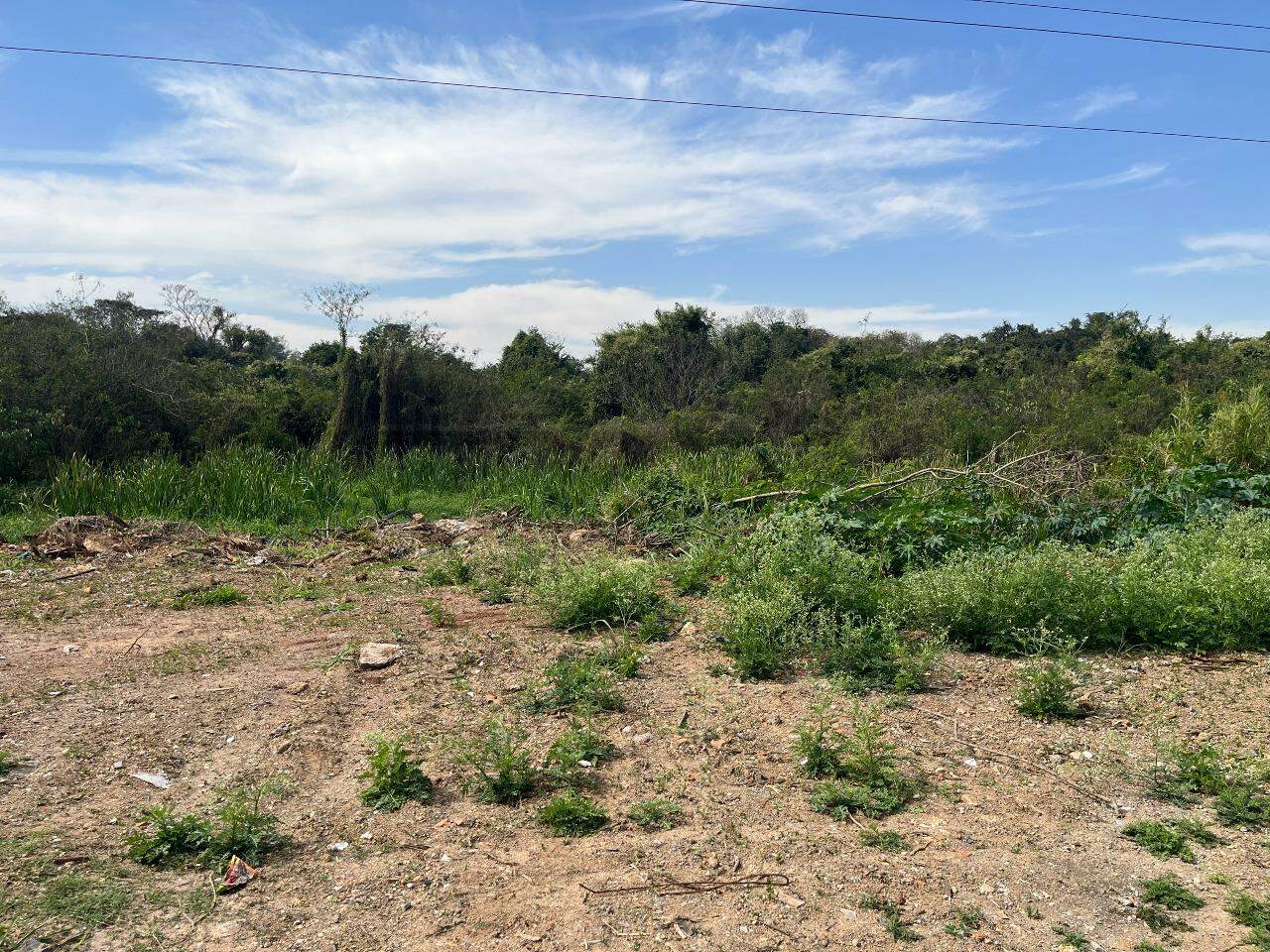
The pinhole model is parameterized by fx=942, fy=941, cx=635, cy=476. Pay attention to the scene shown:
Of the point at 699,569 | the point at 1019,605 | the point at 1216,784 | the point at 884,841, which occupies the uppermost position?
the point at 1019,605

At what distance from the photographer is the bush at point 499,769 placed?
3.44m

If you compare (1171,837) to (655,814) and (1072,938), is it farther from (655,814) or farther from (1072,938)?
(655,814)

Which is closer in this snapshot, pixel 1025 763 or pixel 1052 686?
pixel 1025 763

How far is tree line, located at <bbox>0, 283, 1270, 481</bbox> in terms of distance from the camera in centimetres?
1227

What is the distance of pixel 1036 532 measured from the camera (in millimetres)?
7125

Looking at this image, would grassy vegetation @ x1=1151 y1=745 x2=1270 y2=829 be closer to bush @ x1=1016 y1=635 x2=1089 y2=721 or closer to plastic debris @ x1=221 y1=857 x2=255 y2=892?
bush @ x1=1016 y1=635 x2=1089 y2=721

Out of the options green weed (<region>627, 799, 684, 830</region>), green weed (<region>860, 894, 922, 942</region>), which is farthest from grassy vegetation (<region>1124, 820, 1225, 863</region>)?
green weed (<region>627, 799, 684, 830</region>)

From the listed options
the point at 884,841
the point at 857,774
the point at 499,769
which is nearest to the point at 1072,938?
the point at 884,841

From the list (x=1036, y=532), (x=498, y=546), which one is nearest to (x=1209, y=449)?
(x=1036, y=532)

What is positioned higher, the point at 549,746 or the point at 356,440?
the point at 356,440

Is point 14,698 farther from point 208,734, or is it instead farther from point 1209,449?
point 1209,449

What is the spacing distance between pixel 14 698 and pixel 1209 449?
962 cm

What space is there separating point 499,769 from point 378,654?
1.74 meters

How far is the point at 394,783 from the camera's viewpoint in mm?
3451
